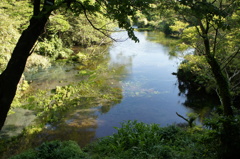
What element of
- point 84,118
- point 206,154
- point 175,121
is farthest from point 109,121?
point 206,154

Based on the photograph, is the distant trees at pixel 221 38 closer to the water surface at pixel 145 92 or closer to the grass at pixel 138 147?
the grass at pixel 138 147

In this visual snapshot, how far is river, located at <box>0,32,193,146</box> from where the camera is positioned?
959 centimetres

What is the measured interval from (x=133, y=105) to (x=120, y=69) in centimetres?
728

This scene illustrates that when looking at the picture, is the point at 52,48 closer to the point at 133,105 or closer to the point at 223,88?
the point at 133,105

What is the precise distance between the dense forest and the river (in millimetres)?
674

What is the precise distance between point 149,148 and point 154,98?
8.38 meters

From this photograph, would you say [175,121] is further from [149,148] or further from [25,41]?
[25,41]

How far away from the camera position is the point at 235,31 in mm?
8727

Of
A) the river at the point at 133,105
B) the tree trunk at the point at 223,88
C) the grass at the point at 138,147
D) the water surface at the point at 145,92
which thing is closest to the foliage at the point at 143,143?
the grass at the point at 138,147

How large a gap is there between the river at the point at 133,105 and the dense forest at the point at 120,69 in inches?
26.5

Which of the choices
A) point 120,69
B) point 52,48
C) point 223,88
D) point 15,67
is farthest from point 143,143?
point 120,69

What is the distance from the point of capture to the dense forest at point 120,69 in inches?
103

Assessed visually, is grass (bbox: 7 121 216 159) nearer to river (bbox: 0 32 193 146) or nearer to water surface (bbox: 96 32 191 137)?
river (bbox: 0 32 193 146)

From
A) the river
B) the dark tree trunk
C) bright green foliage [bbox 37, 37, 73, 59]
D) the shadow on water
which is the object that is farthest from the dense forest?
the river
